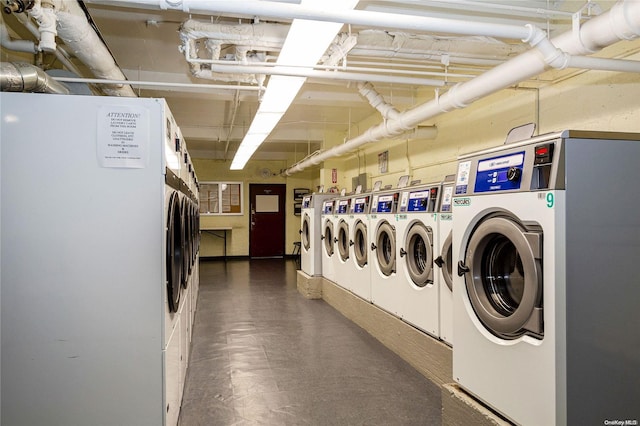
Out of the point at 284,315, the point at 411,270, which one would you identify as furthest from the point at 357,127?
the point at 411,270

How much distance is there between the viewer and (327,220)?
6180 millimetres

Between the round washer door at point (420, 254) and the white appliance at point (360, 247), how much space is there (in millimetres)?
895

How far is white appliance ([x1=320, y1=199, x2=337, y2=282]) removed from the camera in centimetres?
599

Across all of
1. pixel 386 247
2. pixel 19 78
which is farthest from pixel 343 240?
pixel 19 78

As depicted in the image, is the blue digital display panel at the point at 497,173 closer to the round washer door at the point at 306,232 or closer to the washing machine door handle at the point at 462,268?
the washing machine door handle at the point at 462,268

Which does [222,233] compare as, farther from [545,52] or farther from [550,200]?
[550,200]

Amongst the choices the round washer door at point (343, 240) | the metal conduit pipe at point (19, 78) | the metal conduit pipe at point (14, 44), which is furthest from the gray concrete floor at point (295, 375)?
the metal conduit pipe at point (14, 44)

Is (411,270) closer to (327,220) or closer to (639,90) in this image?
(639,90)

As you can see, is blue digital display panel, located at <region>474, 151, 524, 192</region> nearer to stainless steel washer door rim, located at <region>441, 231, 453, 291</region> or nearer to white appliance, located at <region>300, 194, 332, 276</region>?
stainless steel washer door rim, located at <region>441, 231, 453, 291</region>

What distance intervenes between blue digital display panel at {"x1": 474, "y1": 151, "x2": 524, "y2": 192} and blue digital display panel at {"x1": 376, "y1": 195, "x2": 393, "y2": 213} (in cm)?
197

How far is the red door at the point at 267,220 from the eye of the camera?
11.7 metres

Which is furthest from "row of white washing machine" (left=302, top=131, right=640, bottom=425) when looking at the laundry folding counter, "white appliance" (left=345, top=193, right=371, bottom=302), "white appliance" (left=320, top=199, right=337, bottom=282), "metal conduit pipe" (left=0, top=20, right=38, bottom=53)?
the laundry folding counter

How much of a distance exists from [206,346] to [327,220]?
2654 mm

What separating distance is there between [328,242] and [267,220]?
583 centimetres
